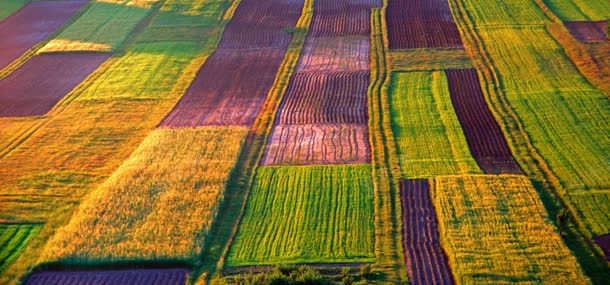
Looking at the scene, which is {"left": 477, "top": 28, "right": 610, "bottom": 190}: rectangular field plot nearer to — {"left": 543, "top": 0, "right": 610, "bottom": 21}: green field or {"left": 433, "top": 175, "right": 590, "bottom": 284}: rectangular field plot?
{"left": 433, "top": 175, "right": 590, "bottom": 284}: rectangular field plot

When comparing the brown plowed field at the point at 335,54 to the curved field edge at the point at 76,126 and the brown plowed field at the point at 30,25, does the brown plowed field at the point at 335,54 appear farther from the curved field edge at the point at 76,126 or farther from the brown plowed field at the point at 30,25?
the brown plowed field at the point at 30,25

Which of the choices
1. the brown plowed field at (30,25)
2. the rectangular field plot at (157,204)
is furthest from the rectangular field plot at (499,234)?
the brown plowed field at (30,25)

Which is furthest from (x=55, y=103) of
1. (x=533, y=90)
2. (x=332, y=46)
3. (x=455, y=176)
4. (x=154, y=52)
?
(x=533, y=90)

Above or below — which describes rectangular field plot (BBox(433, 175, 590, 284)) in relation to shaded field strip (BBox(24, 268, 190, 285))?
below

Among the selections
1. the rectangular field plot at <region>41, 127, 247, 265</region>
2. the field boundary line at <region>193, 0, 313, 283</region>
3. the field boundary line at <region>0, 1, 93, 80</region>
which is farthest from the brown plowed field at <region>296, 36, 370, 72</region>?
the field boundary line at <region>0, 1, 93, 80</region>

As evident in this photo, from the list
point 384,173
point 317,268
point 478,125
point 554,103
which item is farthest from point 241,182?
point 554,103

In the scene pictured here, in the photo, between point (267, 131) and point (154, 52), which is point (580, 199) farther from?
point (154, 52)
